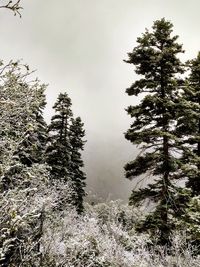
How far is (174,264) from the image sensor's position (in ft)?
53.1

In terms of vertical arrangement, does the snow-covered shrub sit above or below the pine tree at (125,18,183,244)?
below

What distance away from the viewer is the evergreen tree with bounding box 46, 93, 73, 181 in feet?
123

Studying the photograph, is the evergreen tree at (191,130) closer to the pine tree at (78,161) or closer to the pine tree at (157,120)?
the pine tree at (157,120)

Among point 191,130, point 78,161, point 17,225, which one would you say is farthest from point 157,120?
point 78,161

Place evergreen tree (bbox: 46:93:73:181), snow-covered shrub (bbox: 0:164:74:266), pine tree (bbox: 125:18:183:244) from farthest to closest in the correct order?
1. evergreen tree (bbox: 46:93:73:181)
2. pine tree (bbox: 125:18:183:244)
3. snow-covered shrub (bbox: 0:164:74:266)

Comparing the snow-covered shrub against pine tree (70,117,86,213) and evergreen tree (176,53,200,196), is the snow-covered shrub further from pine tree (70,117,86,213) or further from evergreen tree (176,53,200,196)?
pine tree (70,117,86,213)

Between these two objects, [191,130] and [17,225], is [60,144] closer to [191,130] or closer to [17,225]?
[191,130]

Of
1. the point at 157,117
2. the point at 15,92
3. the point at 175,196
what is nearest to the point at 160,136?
the point at 157,117

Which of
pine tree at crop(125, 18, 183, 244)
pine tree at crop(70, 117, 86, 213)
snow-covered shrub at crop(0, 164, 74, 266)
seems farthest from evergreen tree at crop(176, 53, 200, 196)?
pine tree at crop(70, 117, 86, 213)

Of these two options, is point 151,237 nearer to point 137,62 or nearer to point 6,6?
point 137,62

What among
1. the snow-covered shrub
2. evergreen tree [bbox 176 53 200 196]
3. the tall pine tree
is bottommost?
the snow-covered shrub

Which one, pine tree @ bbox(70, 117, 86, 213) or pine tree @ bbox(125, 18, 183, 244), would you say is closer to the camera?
pine tree @ bbox(125, 18, 183, 244)

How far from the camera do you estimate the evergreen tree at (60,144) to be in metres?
37.6

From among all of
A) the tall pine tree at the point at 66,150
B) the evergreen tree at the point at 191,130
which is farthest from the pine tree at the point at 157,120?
the tall pine tree at the point at 66,150
